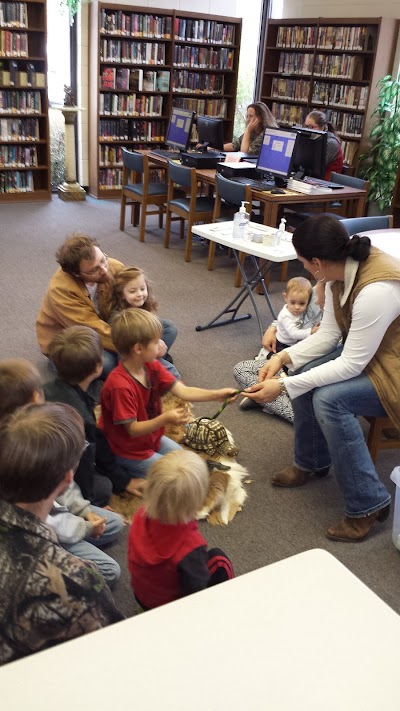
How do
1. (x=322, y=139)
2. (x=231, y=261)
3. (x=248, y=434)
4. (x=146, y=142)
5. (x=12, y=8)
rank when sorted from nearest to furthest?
(x=248, y=434) < (x=322, y=139) < (x=231, y=261) < (x=12, y=8) < (x=146, y=142)

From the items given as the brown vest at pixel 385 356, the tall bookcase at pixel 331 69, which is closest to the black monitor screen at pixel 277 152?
the tall bookcase at pixel 331 69

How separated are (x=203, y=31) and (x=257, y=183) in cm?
345

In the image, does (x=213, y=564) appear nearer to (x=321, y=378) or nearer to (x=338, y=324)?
(x=321, y=378)

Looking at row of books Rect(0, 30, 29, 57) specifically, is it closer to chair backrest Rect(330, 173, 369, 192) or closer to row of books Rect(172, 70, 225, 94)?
row of books Rect(172, 70, 225, 94)

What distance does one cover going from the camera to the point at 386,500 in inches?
89.7

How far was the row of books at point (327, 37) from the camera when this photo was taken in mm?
6512

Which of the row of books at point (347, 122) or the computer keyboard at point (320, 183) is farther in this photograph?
the row of books at point (347, 122)

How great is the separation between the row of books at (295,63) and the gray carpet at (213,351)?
2520mm

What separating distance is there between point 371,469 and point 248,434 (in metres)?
0.80

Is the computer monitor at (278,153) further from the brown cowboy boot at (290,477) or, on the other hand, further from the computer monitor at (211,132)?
the brown cowboy boot at (290,477)

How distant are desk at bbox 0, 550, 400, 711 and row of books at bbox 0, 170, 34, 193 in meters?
6.67

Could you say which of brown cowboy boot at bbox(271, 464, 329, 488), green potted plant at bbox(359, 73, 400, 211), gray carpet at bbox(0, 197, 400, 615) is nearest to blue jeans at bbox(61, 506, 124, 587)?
gray carpet at bbox(0, 197, 400, 615)

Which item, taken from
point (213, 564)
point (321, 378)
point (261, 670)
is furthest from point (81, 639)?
point (321, 378)

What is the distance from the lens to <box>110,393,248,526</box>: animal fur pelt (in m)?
2.35
